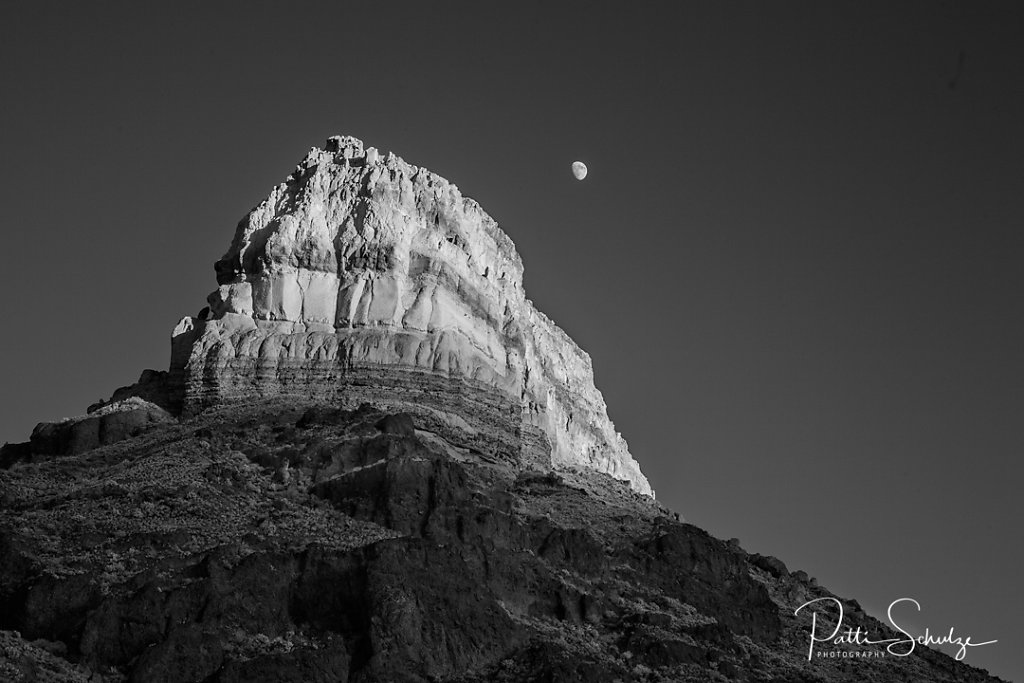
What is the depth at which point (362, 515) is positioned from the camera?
72562 mm

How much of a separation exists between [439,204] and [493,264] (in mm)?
7935

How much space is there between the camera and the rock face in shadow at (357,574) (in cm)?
6078

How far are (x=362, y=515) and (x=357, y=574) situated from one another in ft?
28.1

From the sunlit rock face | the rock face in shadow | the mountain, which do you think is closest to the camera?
the rock face in shadow

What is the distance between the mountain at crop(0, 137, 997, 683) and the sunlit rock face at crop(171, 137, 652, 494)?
0.17 meters

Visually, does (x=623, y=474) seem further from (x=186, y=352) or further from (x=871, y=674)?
(x=871, y=674)

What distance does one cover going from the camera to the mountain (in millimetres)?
61750

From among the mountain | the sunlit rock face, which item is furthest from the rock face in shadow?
the sunlit rock face

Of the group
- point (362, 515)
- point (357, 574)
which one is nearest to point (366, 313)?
point (362, 515)

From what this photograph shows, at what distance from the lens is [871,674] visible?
73562mm

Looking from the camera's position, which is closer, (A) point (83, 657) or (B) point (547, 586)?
(A) point (83, 657)

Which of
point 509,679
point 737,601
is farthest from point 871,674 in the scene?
point 509,679

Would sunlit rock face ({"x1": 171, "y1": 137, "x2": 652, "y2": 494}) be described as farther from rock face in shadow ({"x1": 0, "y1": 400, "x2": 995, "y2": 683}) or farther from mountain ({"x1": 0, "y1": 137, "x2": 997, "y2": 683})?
rock face in shadow ({"x1": 0, "y1": 400, "x2": 995, "y2": 683})

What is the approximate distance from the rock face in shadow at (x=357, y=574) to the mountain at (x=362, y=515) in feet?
0.45
